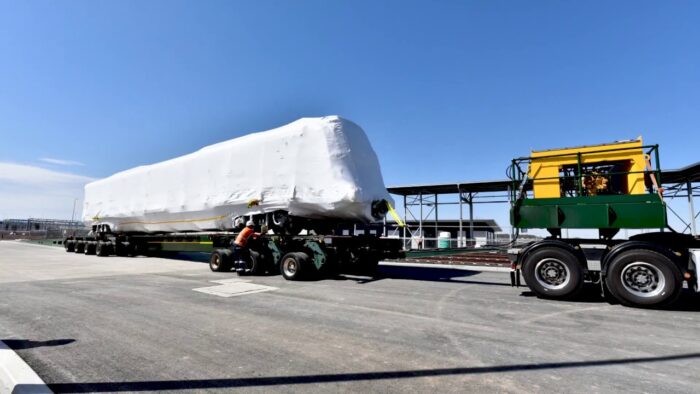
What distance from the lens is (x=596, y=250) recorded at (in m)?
6.80

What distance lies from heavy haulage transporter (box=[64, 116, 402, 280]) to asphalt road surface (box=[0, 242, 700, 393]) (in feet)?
8.46

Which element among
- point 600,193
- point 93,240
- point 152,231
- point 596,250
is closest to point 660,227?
point 596,250

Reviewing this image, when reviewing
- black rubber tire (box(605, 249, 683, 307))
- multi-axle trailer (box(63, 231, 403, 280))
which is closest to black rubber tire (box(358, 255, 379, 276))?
multi-axle trailer (box(63, 231, 403, 280))

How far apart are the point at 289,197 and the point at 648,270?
8.04 m

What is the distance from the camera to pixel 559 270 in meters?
6.89

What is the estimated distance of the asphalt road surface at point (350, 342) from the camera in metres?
3.19

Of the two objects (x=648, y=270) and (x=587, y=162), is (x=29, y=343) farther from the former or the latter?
(x=587, y=162)

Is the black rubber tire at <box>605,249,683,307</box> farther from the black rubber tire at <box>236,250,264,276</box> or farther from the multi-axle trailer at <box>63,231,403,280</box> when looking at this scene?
the black rubber tire at <box>236,250,264,276</box>

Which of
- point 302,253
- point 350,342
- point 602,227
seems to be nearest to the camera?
point 350,342

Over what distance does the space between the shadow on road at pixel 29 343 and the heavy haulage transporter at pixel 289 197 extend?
5558mm

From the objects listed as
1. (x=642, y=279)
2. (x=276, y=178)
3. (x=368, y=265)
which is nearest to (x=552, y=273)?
(x=642, y=279)

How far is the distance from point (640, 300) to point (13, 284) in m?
14.1

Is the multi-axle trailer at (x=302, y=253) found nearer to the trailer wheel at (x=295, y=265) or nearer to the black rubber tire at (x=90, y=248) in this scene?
the trailer wheel at (x=295, y=265)

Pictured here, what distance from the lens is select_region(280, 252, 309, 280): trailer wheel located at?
31.2ft
